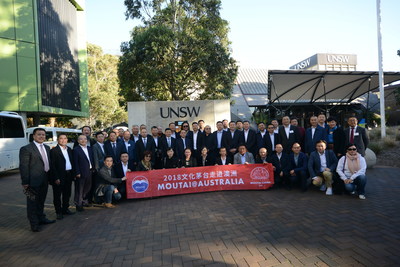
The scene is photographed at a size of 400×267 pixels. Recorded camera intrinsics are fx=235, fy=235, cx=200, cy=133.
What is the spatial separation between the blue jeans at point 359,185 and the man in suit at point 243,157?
242 centimetres

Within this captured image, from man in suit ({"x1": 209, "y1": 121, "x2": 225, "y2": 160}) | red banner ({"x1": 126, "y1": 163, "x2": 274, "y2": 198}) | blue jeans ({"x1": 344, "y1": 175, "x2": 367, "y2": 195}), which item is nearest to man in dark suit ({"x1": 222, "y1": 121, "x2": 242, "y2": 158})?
man in suit ({"x1": 209, "y1": 121, "x2": 225, "y2": 160})

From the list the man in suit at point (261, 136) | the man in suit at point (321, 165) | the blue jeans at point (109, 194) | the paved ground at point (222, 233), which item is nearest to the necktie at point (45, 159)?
the paved ground at point (222, 233)

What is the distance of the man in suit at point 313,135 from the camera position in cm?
662

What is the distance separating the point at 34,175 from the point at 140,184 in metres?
2.36

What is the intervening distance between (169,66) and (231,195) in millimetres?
10527

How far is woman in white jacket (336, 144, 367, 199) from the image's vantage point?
5297 mm

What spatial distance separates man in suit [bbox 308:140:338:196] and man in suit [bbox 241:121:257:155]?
1727mm

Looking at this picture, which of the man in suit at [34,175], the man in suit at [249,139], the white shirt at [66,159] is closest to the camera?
the man in suit at [34,175]

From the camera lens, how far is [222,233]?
3822 mm

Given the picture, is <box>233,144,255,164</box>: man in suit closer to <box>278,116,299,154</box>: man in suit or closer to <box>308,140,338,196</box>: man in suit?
<box>278,116,299,154</box>: man in suit

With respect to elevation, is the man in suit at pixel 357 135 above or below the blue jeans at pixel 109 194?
above

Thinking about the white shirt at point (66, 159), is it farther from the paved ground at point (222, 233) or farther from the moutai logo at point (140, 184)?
the moutai logo at point (140, 184)

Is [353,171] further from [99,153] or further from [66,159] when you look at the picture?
[66,159]

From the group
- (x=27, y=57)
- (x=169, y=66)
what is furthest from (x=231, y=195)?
(x=27, y=57)
